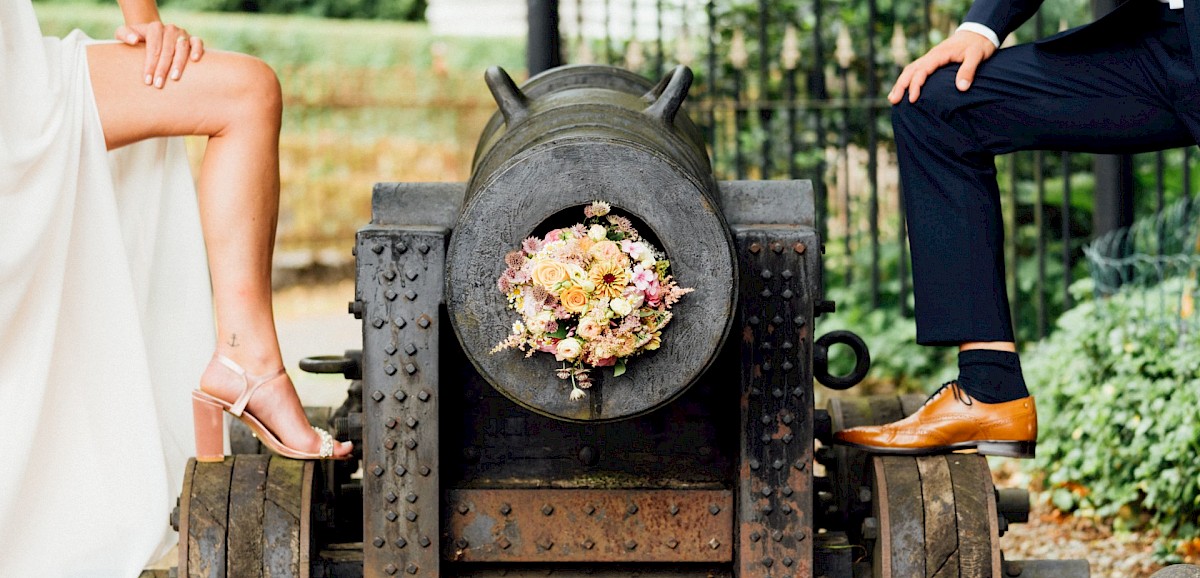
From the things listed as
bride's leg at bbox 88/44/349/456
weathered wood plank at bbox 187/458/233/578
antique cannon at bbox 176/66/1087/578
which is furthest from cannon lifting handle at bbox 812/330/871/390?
weathered wood plank at bbox 187/458/233/578

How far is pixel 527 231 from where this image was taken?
256 centimetres

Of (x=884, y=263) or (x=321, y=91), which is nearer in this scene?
(x=884, y=263)

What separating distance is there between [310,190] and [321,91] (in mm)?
805

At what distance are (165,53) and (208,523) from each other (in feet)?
3.51

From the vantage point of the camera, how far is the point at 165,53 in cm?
314

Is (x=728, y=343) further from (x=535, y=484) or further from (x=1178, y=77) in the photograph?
(x=1178, y=77)

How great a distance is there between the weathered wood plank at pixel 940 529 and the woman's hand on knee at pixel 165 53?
1.90 m

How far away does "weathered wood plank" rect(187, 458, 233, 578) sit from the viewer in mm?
2910

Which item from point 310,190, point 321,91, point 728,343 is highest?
point 321,91

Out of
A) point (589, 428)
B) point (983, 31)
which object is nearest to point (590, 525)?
point (589, 428)

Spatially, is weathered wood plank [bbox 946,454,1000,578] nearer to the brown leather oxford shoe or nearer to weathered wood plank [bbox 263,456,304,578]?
the brown leather oxford shoe

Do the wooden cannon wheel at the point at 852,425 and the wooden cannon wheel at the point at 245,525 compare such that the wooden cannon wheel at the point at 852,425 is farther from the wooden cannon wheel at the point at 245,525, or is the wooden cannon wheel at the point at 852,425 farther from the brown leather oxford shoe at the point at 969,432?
the wooden cannon wheel at the point at 245,525

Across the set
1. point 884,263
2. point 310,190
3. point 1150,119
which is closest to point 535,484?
point 1150,119

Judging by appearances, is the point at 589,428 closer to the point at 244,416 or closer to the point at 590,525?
the point at 590,525
